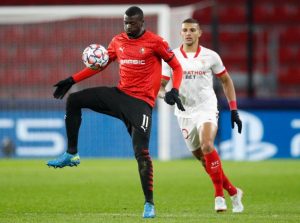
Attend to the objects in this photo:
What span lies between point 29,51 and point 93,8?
66.8 inches

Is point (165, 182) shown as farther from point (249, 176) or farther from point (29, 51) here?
point (29, 51)

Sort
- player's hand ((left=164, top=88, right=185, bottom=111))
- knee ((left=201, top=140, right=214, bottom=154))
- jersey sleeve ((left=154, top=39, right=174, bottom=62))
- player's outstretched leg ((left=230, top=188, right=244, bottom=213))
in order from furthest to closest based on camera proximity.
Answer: knee ((left=201, top=140, right=214, bottom=154)) → player's outstretched leg ((left=230, top=188, right=244, bottom=213)) → jersey sleeve ((left=154, top=39, right=174, bottom=62)) → player's hand ((left=164, top=88, right=185, bottom=111))

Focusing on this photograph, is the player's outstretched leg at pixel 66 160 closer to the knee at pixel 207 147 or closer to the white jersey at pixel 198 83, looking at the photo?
the knee at pixel 207 147

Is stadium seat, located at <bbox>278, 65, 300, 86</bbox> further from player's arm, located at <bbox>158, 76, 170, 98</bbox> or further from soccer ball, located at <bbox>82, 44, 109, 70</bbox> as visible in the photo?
soccer ball, located at <bbox>82, 44, 109, 70</bbox>

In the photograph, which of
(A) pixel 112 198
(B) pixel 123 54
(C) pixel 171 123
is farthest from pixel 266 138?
(B) pixel 123 54

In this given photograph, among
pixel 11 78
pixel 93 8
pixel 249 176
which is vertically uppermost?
pixel 93 8

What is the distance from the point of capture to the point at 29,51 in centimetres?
1988

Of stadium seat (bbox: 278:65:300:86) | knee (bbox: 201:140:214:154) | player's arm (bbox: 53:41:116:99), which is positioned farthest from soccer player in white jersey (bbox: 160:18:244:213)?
stadium seat (bbox: 278:65:300:86)

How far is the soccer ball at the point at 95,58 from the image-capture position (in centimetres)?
934

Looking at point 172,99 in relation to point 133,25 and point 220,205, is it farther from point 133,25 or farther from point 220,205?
point 220,205

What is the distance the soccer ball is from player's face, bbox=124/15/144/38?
0.35 meters

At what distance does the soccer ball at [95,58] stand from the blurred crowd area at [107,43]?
10177mm

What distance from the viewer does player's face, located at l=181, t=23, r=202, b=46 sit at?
10.6 meters

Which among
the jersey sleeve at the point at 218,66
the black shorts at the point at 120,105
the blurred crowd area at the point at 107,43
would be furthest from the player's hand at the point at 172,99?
the blurred crowd area at the point at 107,43
